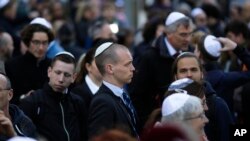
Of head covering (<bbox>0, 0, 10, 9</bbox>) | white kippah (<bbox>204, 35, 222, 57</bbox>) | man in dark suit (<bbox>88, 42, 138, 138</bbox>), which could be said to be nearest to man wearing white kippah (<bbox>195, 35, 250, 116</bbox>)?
white kippah (<bbox>204, 35, 222, 57</bbox>)

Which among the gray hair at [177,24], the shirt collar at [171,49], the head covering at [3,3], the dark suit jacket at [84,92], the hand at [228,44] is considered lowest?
the dark suit jacket at [84,92]

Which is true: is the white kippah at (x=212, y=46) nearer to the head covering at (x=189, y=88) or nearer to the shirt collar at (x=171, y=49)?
the shirt collar at (x=171, y=49)

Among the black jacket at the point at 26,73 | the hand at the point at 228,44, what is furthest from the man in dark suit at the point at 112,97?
the black jacket at the point at 26,73

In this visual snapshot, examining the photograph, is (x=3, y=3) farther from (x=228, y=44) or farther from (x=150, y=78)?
(x=228, y=44)

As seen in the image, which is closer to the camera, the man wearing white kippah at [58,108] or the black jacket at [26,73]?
the man wearing white kippah at [58,108]

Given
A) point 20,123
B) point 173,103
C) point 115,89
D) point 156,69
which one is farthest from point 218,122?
point 156,69

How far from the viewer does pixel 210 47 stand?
10312 mm

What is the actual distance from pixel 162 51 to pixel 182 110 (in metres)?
3.82

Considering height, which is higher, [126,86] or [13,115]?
[13,115]

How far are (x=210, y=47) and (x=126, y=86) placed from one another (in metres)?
1.48

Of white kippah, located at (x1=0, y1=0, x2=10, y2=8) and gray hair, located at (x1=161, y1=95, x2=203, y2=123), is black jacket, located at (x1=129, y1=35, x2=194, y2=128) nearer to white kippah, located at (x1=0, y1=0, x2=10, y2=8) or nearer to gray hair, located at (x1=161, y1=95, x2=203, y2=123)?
gray hair, located at (x1=161, y1=95, x2=203, y2=123)

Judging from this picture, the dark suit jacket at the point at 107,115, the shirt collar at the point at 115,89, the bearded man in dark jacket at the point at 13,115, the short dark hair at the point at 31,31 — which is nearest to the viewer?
the dark suit jacket at the point at 107,115

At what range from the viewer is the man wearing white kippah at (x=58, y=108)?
9281 millimetres

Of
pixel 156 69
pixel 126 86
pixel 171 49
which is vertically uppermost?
pixel 171 49
